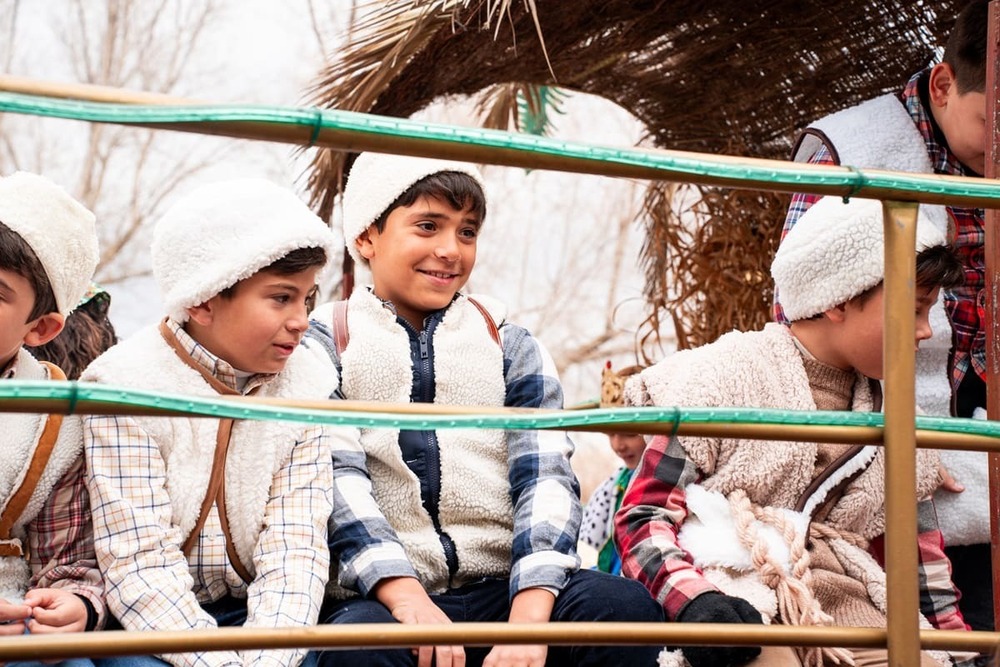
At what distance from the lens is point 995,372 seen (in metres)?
1.91

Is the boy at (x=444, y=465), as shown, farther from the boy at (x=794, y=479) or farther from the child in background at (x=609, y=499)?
the child in background at (x=609, y=499)

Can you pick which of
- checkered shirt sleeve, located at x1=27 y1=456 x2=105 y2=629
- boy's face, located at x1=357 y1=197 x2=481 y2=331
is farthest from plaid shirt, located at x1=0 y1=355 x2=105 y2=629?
boy's face, located at x1=357 y1=197 x2=481 y2=331

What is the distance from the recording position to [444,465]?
2266 millimetres

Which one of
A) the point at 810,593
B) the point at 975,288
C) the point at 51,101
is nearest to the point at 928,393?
the point at 975,288

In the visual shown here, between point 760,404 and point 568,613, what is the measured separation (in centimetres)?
54

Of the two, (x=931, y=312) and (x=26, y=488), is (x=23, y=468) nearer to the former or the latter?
(x=26, y=488)

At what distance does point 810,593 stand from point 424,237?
0.97 meters

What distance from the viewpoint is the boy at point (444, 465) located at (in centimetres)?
207

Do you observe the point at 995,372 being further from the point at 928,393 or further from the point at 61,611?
the point at 61,611

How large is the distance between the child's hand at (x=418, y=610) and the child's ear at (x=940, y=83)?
1.72 metres

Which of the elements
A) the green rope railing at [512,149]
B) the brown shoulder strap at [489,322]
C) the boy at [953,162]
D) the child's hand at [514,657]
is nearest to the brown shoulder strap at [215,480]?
the child's hand at [514,657]

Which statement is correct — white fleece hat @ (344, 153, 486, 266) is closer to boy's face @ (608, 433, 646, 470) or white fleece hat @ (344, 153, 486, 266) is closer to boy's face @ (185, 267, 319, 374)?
boy's face @ (185, 267, 319, 374)

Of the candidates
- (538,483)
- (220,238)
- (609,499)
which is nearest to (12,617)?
(220,238)

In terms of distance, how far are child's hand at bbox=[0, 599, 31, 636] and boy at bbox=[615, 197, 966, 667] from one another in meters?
0.99
